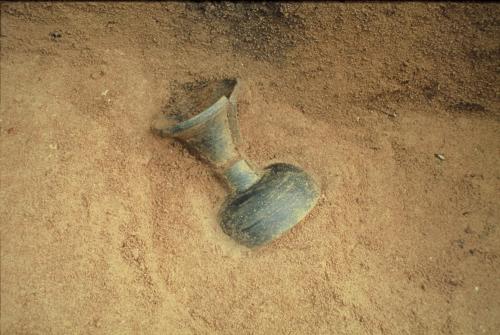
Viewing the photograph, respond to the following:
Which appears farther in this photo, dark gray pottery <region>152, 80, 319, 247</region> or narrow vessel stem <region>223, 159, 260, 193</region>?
narrow vessel stem <region>223, 159, 260, 193</region>

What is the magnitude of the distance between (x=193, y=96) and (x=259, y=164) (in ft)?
2.06

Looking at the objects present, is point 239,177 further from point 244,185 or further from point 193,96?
point 193,96

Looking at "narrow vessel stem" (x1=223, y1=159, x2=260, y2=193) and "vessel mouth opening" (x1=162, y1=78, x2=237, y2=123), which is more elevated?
"vessel mouth opening" (x1=162, y1=78, x2=237, y2=123)

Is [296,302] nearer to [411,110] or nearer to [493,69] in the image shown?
[411,110]

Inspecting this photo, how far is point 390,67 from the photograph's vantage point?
2.36 meters

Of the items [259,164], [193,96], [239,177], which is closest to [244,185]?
[239,177]

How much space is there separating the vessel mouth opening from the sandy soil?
0.19ft

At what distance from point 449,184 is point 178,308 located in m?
1.96

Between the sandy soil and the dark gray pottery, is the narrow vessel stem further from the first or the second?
the sandy soil

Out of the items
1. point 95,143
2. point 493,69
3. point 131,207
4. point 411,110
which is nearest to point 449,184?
point 411,110

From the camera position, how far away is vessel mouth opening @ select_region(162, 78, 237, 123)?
2.30m

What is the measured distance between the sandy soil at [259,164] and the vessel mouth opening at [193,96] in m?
0.06

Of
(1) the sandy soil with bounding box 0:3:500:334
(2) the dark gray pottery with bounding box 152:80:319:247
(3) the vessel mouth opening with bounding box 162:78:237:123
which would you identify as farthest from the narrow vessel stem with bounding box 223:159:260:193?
(3) the vessel mouth opening with bounding box 162:78:237:123

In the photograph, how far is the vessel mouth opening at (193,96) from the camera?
2297 mm
